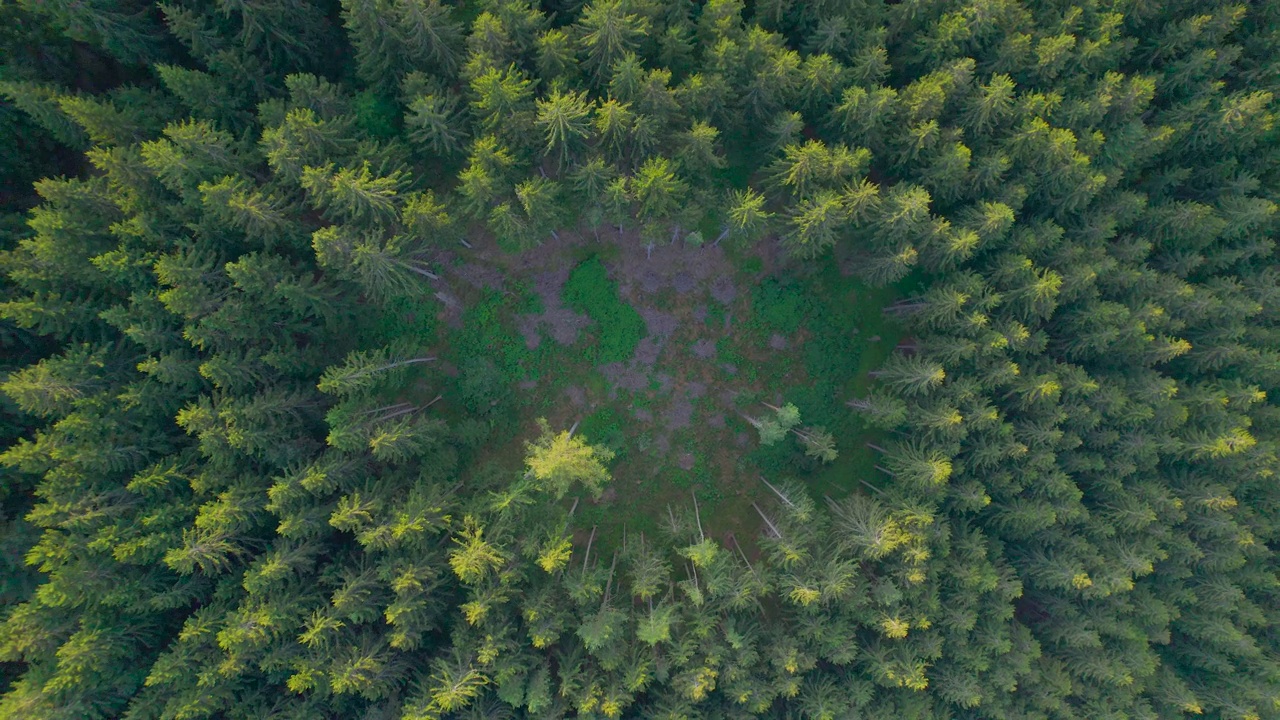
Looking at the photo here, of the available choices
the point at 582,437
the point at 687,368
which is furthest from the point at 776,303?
the point at 582,437

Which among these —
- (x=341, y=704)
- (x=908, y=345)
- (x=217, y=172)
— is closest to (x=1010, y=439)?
(x=908, y=345)

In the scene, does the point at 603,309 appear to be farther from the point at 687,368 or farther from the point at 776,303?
the point at 776,303

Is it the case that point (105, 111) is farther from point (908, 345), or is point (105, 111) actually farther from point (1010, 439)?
point (1010, 439)

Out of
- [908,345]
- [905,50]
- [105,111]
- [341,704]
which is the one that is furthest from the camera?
[908,345]

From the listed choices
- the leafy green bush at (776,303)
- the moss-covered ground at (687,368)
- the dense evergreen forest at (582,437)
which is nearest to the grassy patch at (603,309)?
the moss-covered ground at (687,368)

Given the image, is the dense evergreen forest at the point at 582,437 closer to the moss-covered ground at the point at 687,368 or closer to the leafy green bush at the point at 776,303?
the moss-covered ground at the point at 687,368

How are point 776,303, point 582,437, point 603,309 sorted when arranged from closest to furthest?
1. point 582,437
2. point 603,309
3. point 776,303

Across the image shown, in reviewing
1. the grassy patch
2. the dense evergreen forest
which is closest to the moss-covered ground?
the grassy patch
